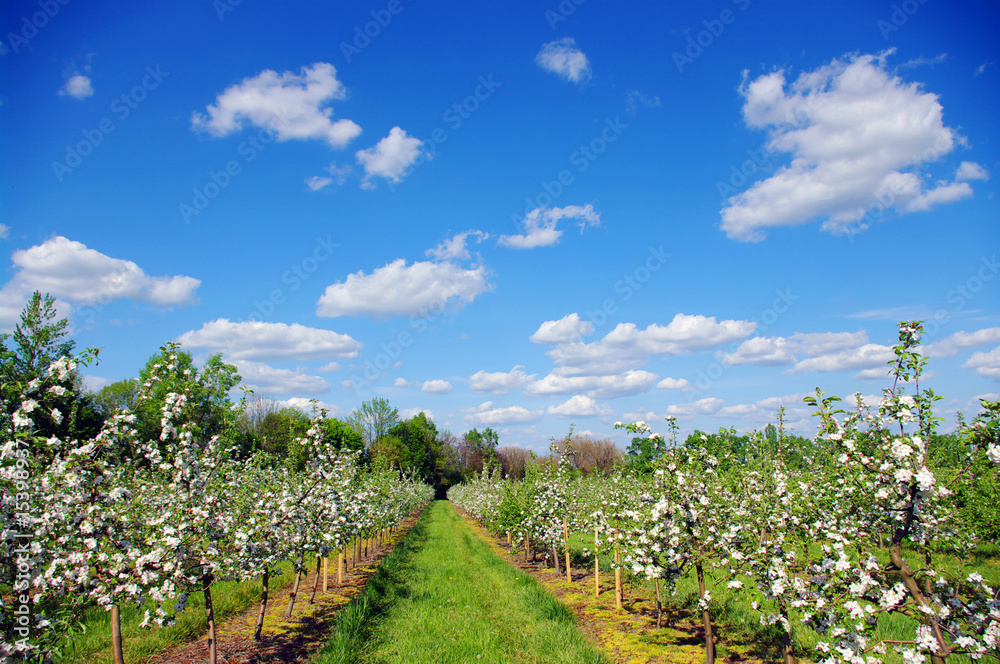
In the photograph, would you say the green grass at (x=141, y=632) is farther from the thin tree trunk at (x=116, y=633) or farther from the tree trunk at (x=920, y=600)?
the tree trunk at (x=920, y=600)

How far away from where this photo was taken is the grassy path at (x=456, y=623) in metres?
9.32

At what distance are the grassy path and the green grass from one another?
10.6ft

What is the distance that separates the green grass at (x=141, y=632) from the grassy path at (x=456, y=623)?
324cm

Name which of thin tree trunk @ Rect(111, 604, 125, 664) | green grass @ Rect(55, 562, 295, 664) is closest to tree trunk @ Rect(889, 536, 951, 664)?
thin tree trunk @ Rect(111, 604, 125, 664)

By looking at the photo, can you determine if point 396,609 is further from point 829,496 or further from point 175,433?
point 829,496

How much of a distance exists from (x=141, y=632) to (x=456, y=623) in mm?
6475

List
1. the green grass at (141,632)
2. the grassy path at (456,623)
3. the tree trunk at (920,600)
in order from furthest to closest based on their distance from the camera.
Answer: the grassy path at (456,623), the green grass at (141,632), the tree trunk at (920,600)

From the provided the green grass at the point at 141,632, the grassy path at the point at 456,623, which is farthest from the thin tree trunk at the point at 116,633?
the grassy path at the point at 456,623

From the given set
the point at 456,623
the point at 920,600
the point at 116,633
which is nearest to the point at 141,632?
the point at 116,633

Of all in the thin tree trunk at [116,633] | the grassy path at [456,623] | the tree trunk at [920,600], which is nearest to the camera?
the tree trunk at [920,600]

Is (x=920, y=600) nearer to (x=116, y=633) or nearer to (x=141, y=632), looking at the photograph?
(x=116, y=633)

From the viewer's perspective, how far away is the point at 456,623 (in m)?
11.3

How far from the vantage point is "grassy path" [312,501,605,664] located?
932 centimetres

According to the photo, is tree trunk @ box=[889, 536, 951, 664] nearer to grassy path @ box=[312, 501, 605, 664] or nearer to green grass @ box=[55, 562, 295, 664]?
grassy path @ box=[312, 501, 605, 664]
